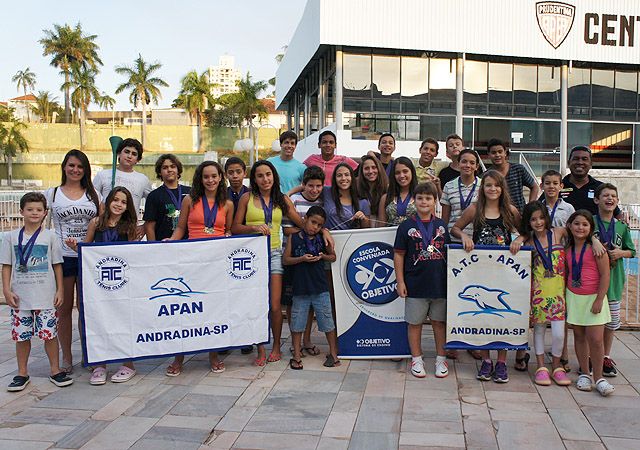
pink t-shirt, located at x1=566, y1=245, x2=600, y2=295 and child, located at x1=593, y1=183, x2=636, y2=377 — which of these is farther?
child, located at x1=593, y1=183, x2=636, y2=377

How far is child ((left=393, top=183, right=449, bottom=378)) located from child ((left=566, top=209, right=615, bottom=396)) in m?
1.01

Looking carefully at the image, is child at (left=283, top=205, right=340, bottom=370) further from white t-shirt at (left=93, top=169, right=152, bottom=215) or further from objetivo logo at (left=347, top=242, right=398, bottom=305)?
white t-shirt at (left=93, top=169, right=152, bottom=215)

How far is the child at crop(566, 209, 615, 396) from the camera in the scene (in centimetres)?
439

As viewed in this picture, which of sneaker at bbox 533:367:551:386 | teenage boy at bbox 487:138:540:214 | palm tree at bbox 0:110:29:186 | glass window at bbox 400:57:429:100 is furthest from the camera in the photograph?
palm tree at bbox 0:110:29:186

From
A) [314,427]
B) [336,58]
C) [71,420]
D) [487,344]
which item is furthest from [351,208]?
[336,58]

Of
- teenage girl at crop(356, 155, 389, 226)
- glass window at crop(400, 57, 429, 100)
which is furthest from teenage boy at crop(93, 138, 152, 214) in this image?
glass window at crop(400, 57, 429, 100)

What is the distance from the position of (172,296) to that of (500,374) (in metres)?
2.83

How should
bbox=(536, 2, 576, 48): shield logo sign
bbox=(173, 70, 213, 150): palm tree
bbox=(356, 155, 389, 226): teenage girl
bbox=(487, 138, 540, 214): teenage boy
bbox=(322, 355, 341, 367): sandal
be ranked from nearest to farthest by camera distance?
1. bbox=(322, 355, 341, 367): sandal
2. bbox=(487, 138, 540, 214): teenage boy
3. bbox=(356, 155, 389, 226): teenage girl
4. bbox=(536, 2, 576, 48): shield logo sign
5. bbox=(173, 70, 213, 150): palm tree

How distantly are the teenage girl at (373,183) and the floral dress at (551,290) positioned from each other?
1551mm

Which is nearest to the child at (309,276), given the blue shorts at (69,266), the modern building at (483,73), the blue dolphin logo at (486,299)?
the blue dolphin logo at (486,299)

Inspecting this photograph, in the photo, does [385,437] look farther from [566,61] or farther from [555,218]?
[566,61]

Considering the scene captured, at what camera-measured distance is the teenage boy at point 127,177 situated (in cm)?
524

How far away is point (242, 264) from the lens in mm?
4898

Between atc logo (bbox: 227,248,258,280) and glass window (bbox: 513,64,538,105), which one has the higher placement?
glass window (bbox: 513,64,538,105)
